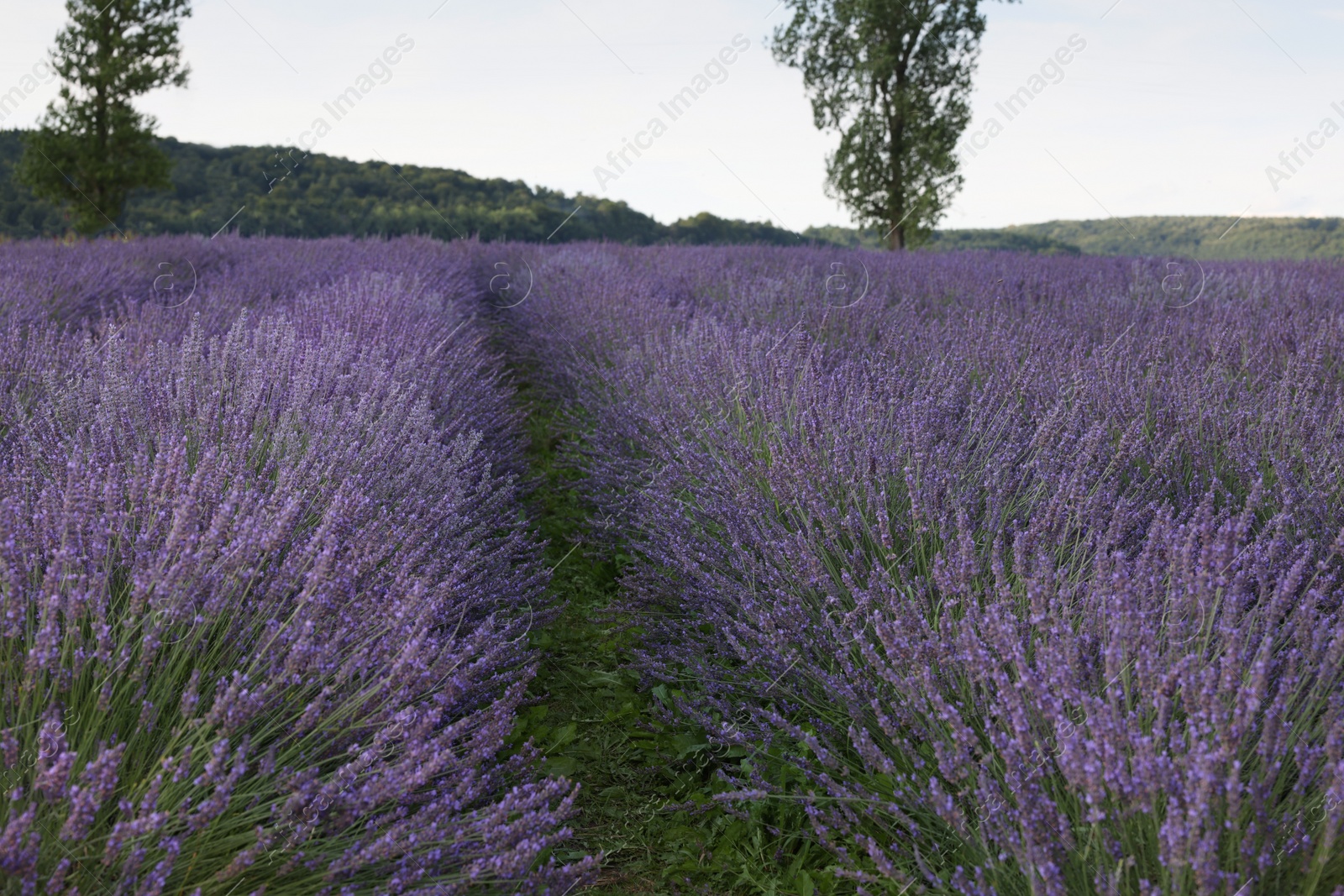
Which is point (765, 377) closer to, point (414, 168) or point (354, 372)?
point (354, 372)

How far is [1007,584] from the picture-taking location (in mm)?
1696

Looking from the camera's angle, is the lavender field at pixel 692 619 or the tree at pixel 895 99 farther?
the tree at pixel 895 99

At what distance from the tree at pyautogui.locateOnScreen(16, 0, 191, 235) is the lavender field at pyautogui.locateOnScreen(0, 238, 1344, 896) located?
568 inches

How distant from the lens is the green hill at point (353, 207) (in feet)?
65.6

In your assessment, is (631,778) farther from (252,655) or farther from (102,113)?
(102,113)

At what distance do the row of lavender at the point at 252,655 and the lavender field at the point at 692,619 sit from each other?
0.04 feet

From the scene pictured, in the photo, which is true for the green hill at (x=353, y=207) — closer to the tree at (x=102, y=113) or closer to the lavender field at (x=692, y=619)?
the tree at (x=102, y=113)

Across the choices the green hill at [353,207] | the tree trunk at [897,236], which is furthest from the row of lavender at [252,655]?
the green hill at [353,207]

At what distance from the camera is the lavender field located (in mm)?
1163

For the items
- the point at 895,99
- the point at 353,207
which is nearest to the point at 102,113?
the point at 353,207

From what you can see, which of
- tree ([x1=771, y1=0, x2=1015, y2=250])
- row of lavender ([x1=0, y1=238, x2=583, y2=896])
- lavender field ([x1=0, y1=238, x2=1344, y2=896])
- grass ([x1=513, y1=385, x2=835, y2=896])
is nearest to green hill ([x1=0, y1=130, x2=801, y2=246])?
tree ([x1=771, y1=0, x2=1015, y2=250])

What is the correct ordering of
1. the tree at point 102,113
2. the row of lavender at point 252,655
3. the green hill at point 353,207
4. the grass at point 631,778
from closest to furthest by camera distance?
the row of lavender at point 252,655
the grass at point 631,778
the tree at point 102,113
the green hill at point 353,207

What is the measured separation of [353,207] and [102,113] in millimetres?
6698

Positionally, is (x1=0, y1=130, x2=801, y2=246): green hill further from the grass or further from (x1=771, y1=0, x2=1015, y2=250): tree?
the grass
